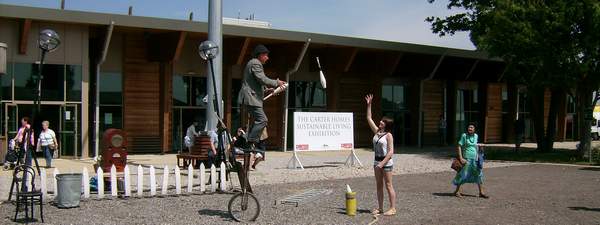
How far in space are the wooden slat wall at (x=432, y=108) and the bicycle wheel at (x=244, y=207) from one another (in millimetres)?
27770

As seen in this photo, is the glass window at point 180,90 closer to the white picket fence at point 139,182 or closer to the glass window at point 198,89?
the glass window at point 198,89

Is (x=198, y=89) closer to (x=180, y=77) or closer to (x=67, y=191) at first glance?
(x=180, y=77)

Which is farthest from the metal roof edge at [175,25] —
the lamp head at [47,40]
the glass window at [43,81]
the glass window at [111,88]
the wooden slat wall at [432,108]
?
the lamp head at [47,40]

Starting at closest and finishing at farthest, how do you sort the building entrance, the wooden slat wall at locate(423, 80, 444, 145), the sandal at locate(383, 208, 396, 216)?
the sandal at locate(383, 208, 396, 216) < the building entrance < the wooden slat wall at locate(423, 80, 444, 145)

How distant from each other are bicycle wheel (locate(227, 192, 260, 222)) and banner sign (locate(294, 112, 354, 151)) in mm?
10204

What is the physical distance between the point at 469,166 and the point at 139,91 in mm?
17168

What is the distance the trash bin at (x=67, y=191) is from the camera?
33.7 ft

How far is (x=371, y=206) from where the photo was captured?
11.2m

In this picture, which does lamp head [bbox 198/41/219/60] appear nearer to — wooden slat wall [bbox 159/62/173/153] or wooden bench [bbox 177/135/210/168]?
wooden bench [bbox 177/135/210/168]

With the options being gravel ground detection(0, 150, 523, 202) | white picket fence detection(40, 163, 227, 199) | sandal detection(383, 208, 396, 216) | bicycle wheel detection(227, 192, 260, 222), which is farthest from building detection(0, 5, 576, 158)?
sandal detection(383, 208, 396, 216)

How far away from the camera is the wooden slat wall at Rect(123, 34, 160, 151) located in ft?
86.6

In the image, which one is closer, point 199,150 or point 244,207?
point 244,207

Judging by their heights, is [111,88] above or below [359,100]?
above

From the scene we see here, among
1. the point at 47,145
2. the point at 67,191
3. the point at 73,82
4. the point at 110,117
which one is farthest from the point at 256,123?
the point at 110,117
